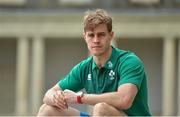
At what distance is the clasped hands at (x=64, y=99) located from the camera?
5324mm

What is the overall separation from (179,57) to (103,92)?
29.9 m

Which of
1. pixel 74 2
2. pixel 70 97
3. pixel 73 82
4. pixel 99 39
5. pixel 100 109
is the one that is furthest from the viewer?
pixel 74 2

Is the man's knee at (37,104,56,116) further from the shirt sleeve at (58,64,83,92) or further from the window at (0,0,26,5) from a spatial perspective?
the window at (0,0,26,5)

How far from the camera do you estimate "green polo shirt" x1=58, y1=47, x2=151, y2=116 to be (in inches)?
206

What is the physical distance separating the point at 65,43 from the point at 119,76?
31.0 meters

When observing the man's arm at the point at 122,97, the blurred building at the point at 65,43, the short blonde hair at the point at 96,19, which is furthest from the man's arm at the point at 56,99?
the blurred building at the point at 65,43

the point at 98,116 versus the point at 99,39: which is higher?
the point at 99,39

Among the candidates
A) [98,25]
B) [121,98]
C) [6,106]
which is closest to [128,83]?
[121,98]

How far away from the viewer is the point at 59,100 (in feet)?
17.5

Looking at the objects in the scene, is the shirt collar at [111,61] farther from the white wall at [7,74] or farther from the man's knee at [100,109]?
the white wall at [7,74]

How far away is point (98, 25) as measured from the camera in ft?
17.0

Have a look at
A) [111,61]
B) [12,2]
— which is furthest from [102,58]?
[12,2]

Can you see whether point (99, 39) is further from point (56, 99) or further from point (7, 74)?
point (7, 74)

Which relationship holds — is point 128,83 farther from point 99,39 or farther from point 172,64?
point 172,64
